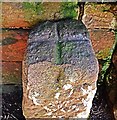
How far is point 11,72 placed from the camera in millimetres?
1438

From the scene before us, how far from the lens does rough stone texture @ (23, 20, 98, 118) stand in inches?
38.9

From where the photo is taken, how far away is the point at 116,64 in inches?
55.3

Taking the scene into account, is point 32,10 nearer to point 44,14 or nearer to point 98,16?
point 44,14

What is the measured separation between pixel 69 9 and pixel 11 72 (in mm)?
375

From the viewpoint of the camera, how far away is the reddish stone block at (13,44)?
1312 mm

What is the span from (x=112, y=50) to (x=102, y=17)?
0.17 m

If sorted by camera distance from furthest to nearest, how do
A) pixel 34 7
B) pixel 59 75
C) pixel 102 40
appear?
pixel 102 40 < pixel 34 7 < pixel 59 75

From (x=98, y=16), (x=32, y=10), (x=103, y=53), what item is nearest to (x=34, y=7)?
(x=32, y=10)

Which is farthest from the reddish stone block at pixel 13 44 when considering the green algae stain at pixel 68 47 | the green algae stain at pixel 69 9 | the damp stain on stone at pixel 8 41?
the green algae stain at pixel 68 47

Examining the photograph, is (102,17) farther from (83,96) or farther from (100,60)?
(83,96)

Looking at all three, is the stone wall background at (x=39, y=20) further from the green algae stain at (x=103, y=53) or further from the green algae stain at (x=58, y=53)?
the green algae stain at (x=58, y=53)

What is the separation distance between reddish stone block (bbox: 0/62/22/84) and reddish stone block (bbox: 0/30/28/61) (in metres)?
0.03

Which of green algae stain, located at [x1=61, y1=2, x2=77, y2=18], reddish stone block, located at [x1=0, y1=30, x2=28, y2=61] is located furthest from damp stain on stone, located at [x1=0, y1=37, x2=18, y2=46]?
green algae stain, located at [x1=61, y1=2, x2=77, y2=18]

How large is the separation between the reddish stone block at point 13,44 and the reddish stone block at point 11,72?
3cm
